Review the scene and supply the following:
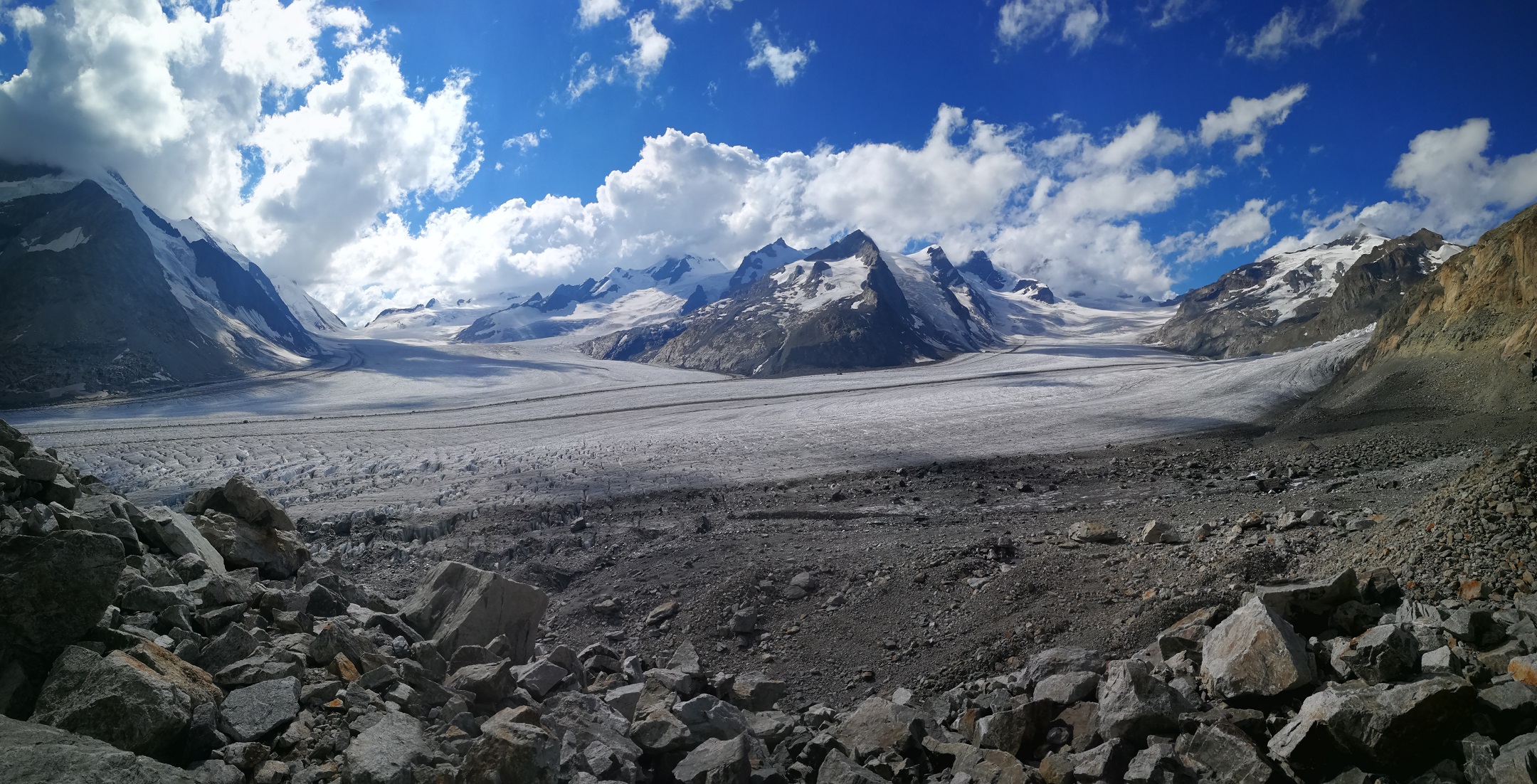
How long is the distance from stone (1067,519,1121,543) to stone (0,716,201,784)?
966 cm

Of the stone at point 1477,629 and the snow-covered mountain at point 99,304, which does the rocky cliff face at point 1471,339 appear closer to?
the stone at point 1477,629

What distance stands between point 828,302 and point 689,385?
47318 mm

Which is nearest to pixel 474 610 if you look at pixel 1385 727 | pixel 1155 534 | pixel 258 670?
pixel 258 670

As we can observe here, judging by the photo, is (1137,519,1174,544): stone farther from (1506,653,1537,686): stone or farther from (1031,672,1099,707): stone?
(1506,653,1537,686): stone

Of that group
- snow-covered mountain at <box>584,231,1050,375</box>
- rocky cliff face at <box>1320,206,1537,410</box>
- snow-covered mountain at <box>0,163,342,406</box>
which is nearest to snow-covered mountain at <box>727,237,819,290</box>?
snow-covered mountain at <box>584,231,1050,375</box>

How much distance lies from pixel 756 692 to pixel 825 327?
74.3 meters

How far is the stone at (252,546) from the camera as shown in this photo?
740cm

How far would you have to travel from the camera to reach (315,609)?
21.2 feet

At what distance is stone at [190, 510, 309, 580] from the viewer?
740 centimetres

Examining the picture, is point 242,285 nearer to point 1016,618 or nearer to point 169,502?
point 169,502

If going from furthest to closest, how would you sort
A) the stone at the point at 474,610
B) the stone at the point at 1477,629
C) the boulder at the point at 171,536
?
1. the stone at the point at 474,610
2. the boulder at the point at 171,536
3. the stone at the point at 1477,629

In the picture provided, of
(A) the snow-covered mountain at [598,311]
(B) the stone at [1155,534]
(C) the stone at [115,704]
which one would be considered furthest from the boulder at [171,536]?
(A) the snow-covered mountain at [598,311]

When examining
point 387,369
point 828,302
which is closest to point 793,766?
point 387,369

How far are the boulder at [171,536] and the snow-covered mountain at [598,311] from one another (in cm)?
11708
